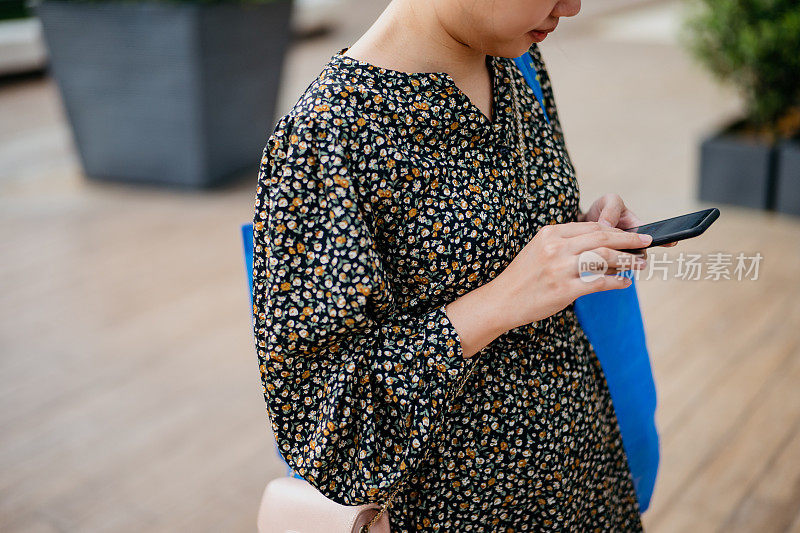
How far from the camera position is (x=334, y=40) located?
35.6 ft

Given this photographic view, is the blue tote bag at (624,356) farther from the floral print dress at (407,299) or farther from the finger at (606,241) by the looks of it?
the finger at (606,241)

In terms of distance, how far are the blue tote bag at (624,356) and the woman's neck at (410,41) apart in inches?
8.5

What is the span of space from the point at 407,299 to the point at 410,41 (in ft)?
1.05

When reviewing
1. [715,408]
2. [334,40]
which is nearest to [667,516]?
[715,408]

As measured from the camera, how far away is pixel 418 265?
0.99 meters

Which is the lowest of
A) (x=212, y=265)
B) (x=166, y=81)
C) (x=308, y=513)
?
(x=212, y=265)

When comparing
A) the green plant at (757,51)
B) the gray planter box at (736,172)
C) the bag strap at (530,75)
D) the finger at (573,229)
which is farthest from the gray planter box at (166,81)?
the finger at (573,229)

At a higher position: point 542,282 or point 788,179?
point 542,282

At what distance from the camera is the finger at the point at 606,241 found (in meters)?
0.93

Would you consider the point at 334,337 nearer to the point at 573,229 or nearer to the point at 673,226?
the point at 573,229

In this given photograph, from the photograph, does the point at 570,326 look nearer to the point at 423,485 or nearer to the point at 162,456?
the point at 423,485

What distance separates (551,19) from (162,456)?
2016 mm

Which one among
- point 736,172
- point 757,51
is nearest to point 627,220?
point 757,51

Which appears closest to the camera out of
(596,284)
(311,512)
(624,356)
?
(596,284)
